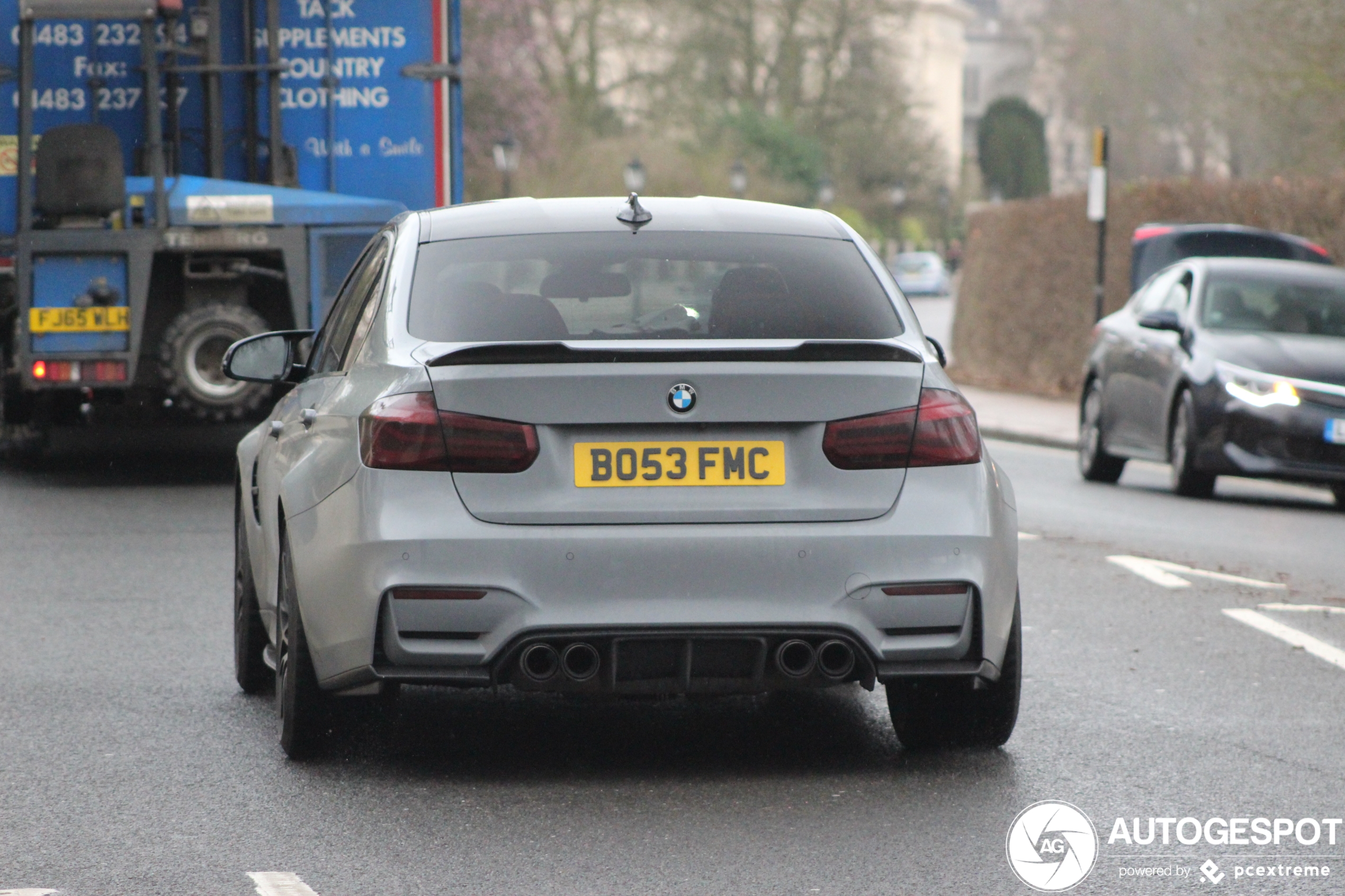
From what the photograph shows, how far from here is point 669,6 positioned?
218ft

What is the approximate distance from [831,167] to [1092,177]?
2357 inches

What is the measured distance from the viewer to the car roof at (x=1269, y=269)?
50.5ft

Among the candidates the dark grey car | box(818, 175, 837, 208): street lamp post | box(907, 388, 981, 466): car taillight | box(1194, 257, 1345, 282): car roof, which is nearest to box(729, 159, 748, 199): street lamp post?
box(818, 175, 837, 208): street lamp post

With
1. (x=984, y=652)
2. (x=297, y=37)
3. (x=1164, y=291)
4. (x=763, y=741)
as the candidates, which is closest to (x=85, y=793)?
(x=763, y=741)

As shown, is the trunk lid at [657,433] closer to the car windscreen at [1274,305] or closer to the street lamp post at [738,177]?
the car windscreen at [1274,305]

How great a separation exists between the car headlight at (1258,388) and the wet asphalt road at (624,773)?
4992mm

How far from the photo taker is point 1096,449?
1638cm

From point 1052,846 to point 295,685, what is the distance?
199 centimetres

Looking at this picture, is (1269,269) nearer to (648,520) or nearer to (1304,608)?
(1304,608)

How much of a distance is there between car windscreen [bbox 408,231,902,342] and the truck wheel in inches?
305

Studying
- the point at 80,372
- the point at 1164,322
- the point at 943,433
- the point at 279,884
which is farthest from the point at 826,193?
the point at 279,884

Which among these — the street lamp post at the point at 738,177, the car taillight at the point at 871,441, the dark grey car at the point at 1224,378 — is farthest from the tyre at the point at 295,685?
the street lamp post at the point at 738,177

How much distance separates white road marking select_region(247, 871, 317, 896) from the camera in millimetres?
4703

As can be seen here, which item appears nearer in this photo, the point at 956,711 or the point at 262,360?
the point at 956,711
